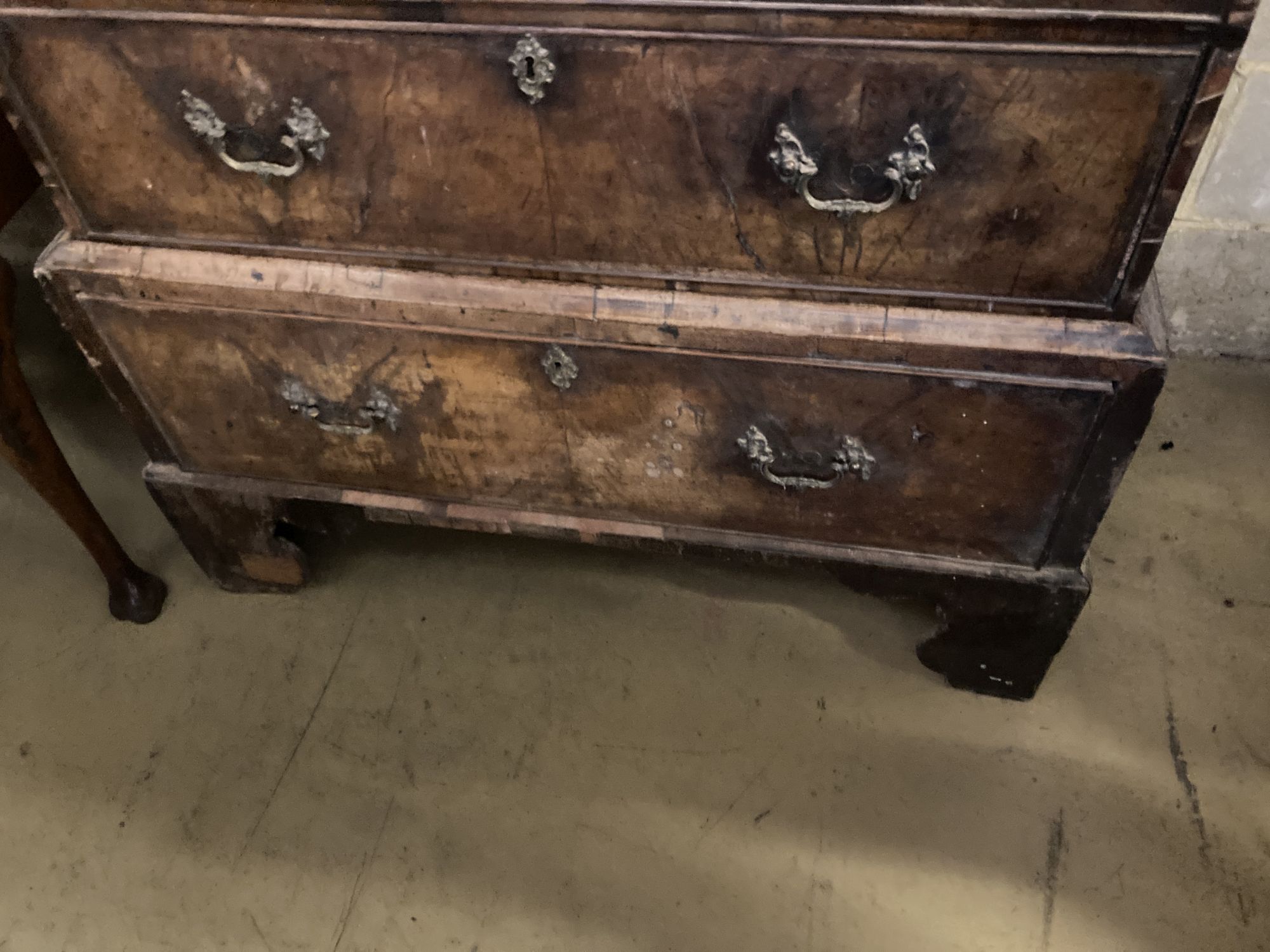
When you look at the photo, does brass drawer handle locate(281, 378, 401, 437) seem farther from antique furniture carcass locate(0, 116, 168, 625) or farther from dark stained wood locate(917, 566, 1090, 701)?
dark stained wood locate(917, 566, 1090, 701)

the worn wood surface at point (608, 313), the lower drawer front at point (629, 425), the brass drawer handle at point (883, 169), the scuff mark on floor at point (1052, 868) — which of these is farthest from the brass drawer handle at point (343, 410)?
the scuff mark on floor at point (1052, 868)

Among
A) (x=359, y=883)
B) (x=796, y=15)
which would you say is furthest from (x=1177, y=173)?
(x=359, y=883)

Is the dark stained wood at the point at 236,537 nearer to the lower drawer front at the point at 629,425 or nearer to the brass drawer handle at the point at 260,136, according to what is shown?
the lower drawer front at the point at 629,425

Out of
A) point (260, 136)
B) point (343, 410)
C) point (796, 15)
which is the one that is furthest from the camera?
point (343, 410)

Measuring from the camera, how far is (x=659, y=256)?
35.2 inches

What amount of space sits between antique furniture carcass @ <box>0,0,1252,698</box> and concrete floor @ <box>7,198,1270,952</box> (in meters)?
0.19

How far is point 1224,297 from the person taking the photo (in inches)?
61.5

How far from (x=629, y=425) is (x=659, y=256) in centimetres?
21

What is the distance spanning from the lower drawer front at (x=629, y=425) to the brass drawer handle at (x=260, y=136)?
0.17m

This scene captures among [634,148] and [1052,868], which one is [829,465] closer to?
[634,148]

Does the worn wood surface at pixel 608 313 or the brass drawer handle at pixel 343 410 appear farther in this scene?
the brass drawer handle at pixel 343 410

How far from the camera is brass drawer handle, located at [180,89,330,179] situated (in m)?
0.85

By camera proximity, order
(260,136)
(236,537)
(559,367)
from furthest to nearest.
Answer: (236,537)
(559,367)
(260,136)

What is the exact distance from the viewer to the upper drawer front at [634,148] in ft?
2.45
